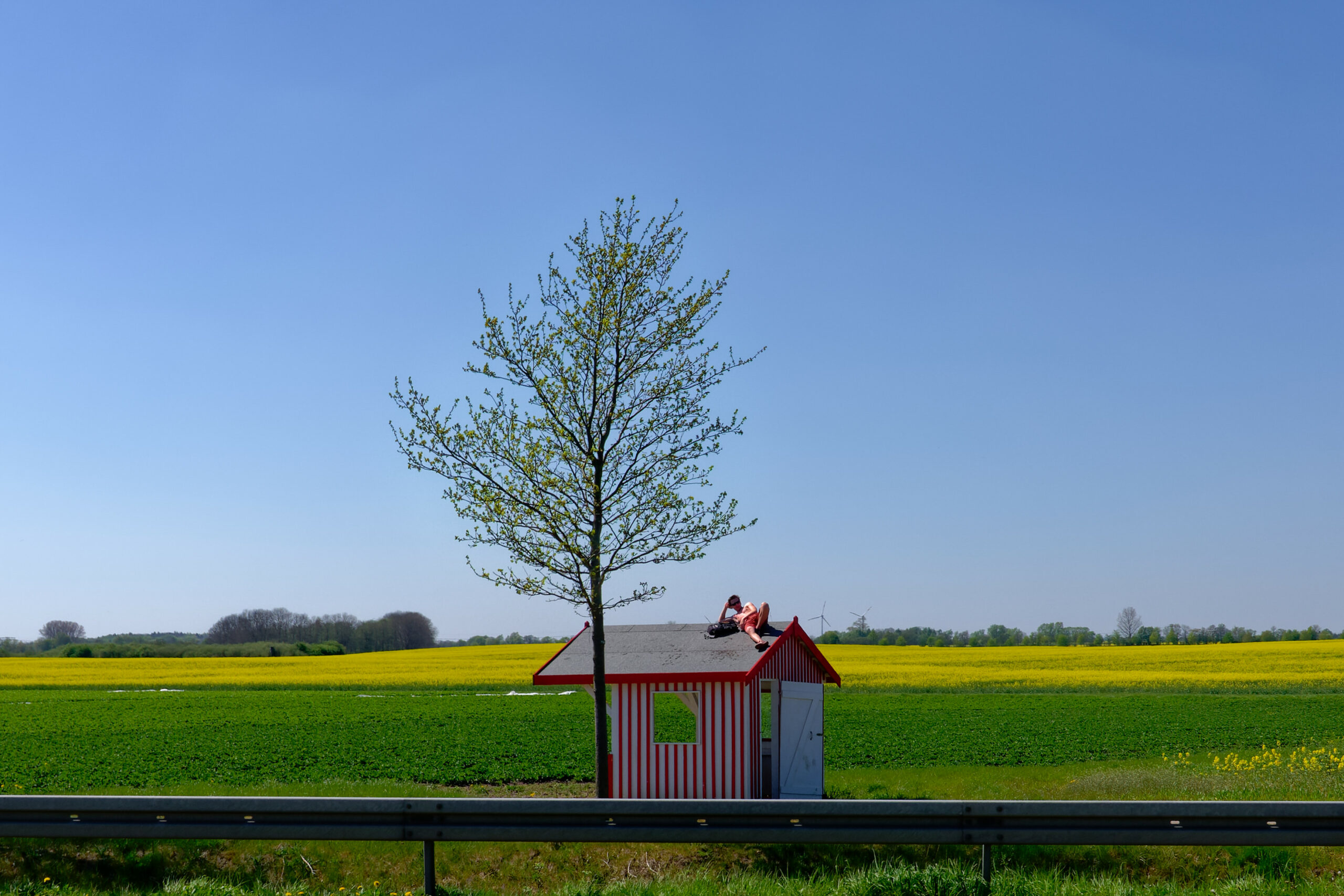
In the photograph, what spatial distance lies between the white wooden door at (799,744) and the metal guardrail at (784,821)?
934 cm

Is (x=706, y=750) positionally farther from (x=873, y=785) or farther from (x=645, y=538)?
(x=873, y=785)

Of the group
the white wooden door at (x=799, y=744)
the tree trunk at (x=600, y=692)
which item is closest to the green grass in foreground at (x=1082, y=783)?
Answer: the white wooden door at (x=799, y=744)

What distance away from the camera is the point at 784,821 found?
7465 mm

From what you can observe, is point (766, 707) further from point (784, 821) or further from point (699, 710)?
point (784, 821)

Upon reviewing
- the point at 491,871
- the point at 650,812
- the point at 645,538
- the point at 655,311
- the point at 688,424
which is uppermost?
the point at 655,311

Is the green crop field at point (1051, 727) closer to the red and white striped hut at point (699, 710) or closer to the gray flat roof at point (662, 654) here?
the red and white striped hut at point (699, 710)

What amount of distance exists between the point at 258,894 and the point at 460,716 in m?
28.3

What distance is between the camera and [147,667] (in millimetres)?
62969

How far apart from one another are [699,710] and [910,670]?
140ft

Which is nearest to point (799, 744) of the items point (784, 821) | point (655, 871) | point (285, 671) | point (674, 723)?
point (655, 871)

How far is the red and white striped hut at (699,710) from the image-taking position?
1525 cm

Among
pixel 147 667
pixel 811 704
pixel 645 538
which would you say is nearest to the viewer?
pixel 645 538

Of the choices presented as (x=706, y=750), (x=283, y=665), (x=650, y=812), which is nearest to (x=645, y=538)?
(x=706, y=750)

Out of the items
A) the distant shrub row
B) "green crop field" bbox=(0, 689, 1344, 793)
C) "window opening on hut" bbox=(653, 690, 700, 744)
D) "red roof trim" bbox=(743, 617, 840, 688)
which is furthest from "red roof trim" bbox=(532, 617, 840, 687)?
the distant shrub row
